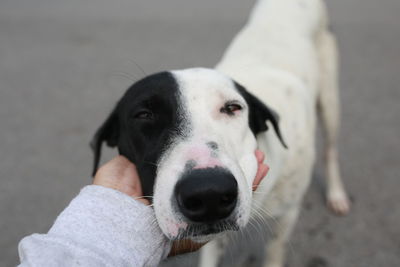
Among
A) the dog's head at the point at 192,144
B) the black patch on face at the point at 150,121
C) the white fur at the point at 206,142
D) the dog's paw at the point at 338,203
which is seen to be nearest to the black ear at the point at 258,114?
the dog's head at the point at 192,144

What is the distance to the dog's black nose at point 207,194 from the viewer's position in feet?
3.67

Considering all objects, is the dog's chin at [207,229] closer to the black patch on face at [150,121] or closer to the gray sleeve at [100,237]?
the gray sleeve at [100,237]

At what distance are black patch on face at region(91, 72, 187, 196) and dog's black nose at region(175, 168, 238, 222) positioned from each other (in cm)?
24

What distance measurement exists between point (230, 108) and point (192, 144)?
378 mm

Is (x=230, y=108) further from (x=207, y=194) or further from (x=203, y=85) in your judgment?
(x=207, y=194)

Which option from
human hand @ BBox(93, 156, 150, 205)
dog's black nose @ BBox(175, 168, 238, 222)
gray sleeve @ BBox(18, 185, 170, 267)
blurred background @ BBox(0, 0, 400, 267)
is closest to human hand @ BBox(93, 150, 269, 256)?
human hand @ BBox(93, 156, 150, 205)

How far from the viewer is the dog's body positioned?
2.09 meters

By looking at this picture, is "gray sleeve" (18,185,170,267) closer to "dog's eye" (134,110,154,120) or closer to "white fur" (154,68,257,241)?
"white fur" (154,68,257,241)

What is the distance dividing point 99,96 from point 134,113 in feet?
9.75

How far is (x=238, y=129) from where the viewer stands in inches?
61.2

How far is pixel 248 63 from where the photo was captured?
101 inches

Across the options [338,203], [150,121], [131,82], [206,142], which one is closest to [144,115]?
[150,121]

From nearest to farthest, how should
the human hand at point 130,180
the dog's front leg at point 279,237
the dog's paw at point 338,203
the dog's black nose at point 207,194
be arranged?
1. the dog's black nose at point 207,194
2. the human hand at point 130,180
3. the dog's front leg at point 279,237
4. the dog's paw at point 338,203

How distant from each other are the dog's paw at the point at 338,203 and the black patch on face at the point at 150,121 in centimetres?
185
